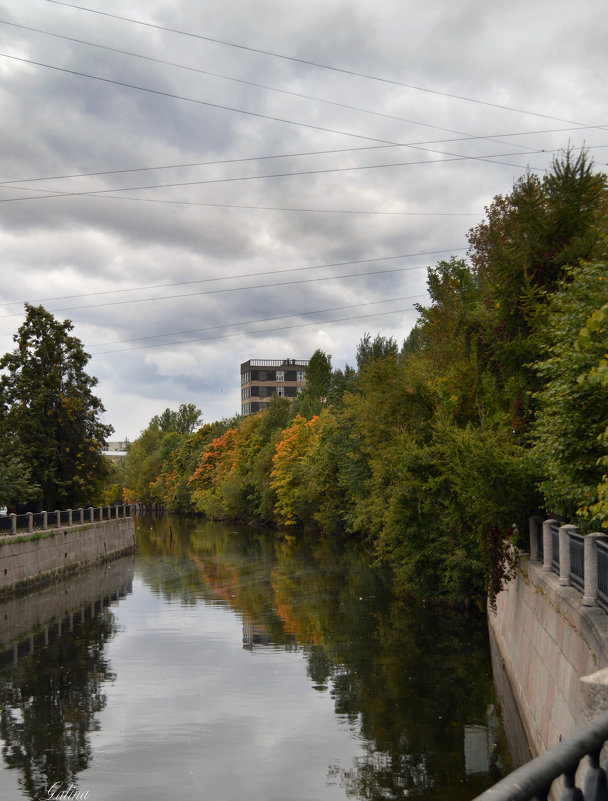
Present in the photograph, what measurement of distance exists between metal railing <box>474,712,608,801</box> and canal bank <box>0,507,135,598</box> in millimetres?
33170

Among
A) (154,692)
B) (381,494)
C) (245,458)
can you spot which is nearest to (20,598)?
(381,494)

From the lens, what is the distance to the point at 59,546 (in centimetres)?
4250

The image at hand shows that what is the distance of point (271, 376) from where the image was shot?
14988 centimetres

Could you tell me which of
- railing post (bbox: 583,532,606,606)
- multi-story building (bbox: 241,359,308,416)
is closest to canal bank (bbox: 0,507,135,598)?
railing post (bbox: 583,532,606,606)

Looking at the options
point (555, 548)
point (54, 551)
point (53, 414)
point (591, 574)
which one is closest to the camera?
point (591, 574)

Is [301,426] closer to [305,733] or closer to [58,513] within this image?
[58,513]

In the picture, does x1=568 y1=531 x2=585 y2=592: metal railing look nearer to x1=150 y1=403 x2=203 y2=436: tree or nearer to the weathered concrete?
the weathered concrete

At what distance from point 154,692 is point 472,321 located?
45.5 ft

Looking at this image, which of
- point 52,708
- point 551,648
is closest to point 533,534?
point 551,648

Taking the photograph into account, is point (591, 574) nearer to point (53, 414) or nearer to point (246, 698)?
point (246, 698)

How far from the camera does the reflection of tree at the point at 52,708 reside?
45.2 ft

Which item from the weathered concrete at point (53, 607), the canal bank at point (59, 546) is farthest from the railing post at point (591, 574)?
the canal bank at point (59, 546)

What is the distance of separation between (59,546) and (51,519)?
161cm

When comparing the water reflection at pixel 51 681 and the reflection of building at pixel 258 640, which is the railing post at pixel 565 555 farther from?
the reflection of building at pixel 258 640
